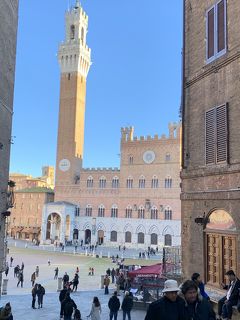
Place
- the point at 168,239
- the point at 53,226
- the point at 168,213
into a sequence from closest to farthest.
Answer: the point at 168,239
the point at 168,213
the point at 53,226

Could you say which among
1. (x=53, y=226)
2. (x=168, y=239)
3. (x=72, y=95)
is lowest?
(x=168, y=239)

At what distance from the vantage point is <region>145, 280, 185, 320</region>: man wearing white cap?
3.70 meters

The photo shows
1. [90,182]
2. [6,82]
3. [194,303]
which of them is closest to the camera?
[194,303]

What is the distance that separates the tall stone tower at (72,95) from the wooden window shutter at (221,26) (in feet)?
178

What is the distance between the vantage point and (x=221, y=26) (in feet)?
35.4

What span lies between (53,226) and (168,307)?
194ft

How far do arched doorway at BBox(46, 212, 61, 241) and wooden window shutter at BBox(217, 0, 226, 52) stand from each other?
174ft

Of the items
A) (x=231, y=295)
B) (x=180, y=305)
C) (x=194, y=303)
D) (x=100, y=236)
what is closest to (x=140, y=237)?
(x=100, y=236)

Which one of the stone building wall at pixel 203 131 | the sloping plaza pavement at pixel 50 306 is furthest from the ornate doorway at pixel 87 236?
the stone building wall at pixel 203 131

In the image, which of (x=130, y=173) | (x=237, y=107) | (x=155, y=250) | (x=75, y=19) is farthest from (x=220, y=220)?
(x=75, y=19)

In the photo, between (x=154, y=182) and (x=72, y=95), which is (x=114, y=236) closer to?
(x=154, y=182)

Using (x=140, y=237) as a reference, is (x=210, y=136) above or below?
above

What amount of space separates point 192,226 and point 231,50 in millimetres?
5051

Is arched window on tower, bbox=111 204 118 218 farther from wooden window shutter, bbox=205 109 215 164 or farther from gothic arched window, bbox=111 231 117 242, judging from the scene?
wooden window shutter, bbox=205 109 215 164
